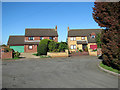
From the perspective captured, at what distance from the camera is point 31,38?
133 ft

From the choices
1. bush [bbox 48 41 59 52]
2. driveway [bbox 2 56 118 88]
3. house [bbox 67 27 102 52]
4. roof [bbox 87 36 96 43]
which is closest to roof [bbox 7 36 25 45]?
house [bbox 67 27 102 52]

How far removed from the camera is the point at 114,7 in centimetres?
1060

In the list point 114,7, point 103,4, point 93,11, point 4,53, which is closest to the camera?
point 114,7

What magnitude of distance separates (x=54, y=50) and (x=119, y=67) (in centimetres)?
1820

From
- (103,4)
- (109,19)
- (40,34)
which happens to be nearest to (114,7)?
(109,19)

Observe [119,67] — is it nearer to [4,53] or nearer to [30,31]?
[4,53]

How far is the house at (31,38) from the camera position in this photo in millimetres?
39053

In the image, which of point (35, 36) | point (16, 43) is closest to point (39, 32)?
point (35, 36)

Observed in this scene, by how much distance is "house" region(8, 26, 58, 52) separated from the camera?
39053 mm

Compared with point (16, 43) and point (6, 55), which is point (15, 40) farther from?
point (6, 55)

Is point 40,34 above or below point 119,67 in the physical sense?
above

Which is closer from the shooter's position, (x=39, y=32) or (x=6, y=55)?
(x=6, y=55)

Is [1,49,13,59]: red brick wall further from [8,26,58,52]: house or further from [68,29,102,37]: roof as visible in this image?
[68,29,102,37]: roof

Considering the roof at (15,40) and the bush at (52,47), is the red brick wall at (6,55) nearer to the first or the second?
the bush at (52,47)
